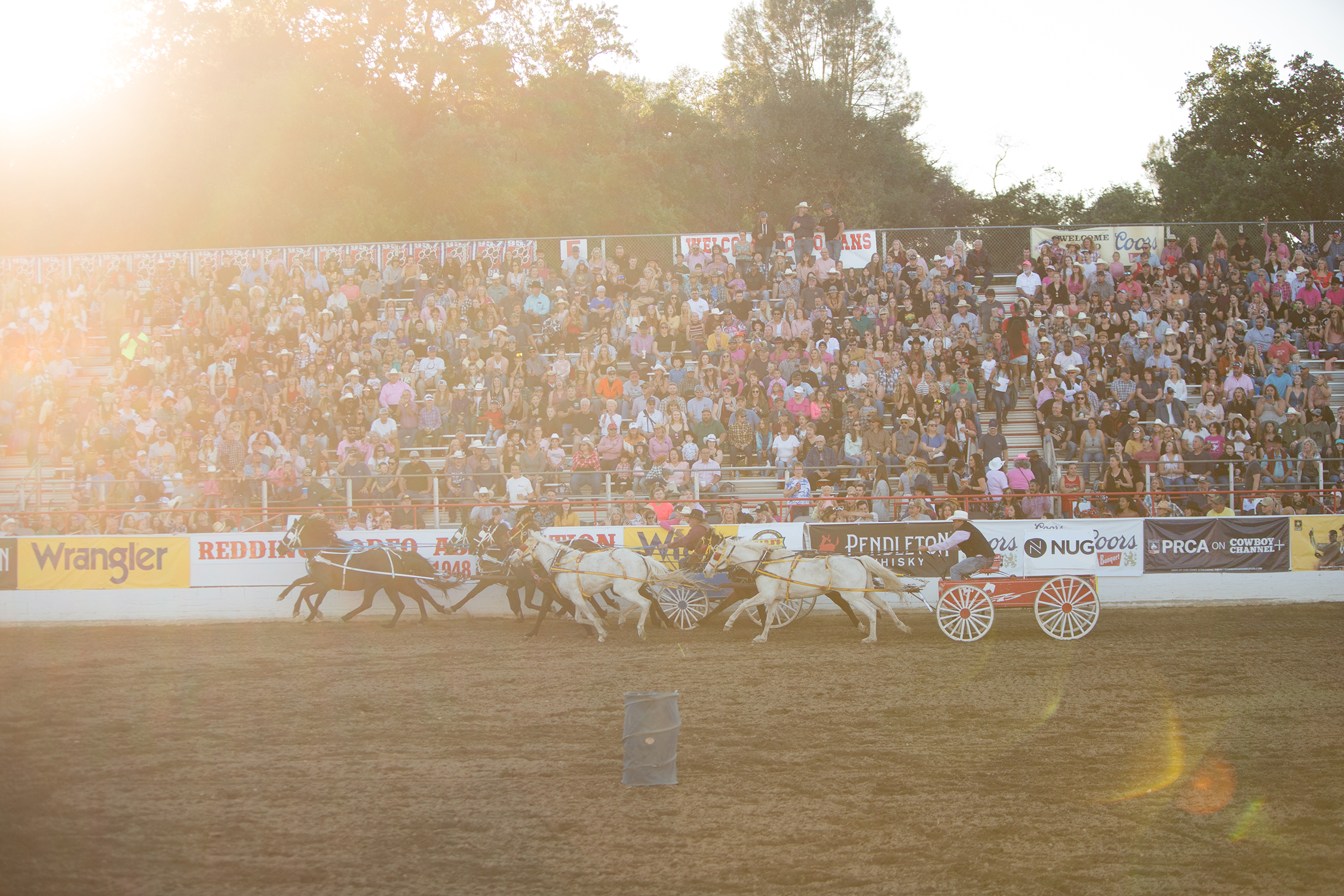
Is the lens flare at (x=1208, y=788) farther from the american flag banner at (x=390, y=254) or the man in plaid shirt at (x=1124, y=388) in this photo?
the american flag banner at (x=390, y=254)

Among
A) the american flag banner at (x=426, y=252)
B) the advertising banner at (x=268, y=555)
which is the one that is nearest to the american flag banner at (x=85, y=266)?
the american flag banner at (x=426, y=252)

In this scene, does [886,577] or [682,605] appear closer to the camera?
[886,577]

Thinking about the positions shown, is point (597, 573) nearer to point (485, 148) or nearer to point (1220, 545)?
point (1220, 545)

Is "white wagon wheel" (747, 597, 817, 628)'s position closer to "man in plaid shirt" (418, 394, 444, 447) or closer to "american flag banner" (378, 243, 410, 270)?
"man in plaid shirt" (418, 394, 444, 447)

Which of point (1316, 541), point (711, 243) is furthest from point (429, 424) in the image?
point (1316, 541)

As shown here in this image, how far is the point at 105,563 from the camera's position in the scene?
659 inches

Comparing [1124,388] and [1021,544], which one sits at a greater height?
[1124,388]

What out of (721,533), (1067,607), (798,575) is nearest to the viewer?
(1067,607)

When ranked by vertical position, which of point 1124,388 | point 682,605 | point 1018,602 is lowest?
point 682,605

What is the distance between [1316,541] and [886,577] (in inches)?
295

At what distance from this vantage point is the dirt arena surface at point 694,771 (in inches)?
256

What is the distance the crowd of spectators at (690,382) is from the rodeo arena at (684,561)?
3.6 inches

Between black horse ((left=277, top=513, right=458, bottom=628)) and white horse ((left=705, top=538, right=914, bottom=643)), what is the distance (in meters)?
4.20

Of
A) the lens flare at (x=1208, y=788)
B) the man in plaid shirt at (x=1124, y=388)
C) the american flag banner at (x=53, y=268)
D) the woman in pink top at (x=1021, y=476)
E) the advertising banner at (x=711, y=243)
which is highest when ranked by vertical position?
the advertising banner at (x=711, y=243)
